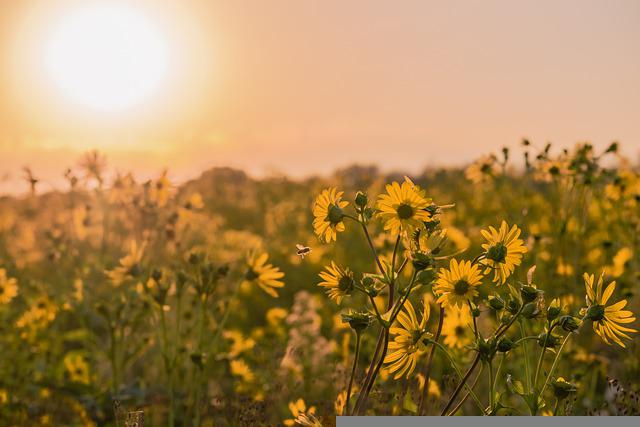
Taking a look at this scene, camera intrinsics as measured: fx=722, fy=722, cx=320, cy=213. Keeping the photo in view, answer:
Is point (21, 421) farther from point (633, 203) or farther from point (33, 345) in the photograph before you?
point (633, 203)

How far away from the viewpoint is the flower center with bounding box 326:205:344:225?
6.23 ft

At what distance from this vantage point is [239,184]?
13898 mm

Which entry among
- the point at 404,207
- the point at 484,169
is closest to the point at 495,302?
the point at 404,207

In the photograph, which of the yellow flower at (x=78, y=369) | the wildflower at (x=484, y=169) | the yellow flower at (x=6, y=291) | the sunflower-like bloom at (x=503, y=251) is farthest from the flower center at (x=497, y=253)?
the yellow flower at (x=6, y=291)

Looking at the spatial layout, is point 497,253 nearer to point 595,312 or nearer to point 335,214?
point 595,312

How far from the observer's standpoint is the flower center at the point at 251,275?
2.73 meters

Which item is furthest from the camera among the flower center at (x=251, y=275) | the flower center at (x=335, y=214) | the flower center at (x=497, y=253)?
the flower center at (x=251, y=275)

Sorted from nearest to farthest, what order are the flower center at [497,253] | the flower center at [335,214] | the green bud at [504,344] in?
1. the green bud at [504,344]
2. the flower center at [497,253]
3. the flower center at [335,214]

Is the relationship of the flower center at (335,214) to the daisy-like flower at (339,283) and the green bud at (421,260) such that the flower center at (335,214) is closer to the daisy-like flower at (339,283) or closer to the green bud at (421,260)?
the daisy-like flower at (339,283)

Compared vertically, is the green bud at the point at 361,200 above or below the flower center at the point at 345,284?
above

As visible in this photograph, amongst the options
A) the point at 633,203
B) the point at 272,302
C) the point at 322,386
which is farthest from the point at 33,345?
the point at 633,203

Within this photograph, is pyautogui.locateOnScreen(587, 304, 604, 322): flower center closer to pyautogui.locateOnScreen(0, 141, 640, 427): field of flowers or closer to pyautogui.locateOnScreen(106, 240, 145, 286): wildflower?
pyautogui.locateOnScreen(0, 141, 640, 427): field of flowers

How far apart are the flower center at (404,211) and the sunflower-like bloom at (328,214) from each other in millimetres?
165

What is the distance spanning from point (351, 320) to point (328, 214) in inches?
13.4
